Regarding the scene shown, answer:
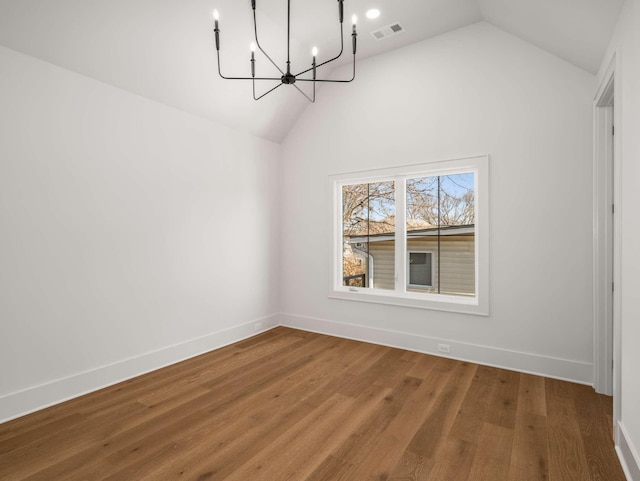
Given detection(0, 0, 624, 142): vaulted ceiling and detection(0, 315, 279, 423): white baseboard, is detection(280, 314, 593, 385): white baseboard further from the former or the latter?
detection(0, 0, 624, 142): vaulted ceiling

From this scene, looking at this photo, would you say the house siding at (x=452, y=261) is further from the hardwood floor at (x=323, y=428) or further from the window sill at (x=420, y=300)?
the hardwood floor at (x=323, y=428)

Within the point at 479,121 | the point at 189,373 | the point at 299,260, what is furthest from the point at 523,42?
the point at 189,373

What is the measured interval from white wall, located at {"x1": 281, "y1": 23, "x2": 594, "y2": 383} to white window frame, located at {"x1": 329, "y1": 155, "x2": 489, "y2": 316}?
8cm

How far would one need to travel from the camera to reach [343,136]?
14.3ft

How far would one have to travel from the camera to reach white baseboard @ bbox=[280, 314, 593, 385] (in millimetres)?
3061

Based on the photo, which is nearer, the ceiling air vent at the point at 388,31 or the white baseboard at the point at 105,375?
the white baseboard at the point at 105,375

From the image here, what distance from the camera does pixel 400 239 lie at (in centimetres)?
408

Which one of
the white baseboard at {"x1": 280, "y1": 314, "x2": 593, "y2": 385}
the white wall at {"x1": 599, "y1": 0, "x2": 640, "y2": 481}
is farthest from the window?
the white wall at {"x1": 599, "y1": 0, "x2": 640, "y2": 481}

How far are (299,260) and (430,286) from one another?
1744 millimetres

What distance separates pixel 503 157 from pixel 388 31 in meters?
1.75

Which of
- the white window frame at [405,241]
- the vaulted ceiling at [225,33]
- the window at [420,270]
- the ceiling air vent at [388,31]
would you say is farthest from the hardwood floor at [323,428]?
the ceiling air vent at [388,31]

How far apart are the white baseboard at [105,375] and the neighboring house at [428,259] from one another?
1802mm

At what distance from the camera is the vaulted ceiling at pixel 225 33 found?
2441 mm

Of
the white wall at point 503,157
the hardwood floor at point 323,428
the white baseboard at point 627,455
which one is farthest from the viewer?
the white wall at point 503,157
